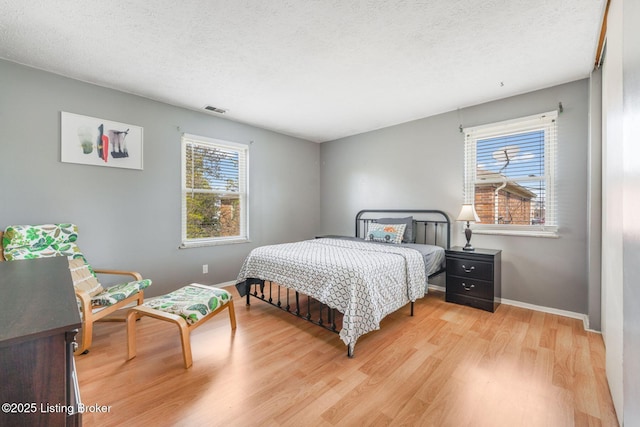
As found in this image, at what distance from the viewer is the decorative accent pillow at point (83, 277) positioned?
93.5 inches

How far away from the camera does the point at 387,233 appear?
3887 millimetres

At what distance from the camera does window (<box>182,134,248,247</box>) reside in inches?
144

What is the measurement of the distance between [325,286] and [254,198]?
250 centimetres

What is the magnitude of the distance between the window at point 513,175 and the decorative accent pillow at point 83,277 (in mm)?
4320

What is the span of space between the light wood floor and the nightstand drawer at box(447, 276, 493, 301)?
0.38 meters

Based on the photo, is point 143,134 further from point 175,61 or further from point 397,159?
point 397,159

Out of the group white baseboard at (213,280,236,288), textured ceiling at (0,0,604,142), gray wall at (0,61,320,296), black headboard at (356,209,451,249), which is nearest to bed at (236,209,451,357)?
black headboard at (356,209,451,249)

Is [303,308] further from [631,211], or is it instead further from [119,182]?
[631,211]

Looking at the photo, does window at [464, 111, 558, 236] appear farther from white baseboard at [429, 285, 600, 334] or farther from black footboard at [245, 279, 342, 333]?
black footboard at [245, 279, 342, 333]

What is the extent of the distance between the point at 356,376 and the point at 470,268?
204 centimetres

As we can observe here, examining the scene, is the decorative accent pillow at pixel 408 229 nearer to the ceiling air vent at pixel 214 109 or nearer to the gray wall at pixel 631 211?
the gray wall at pixel 631 211

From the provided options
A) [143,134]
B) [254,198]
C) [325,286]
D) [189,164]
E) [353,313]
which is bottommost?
[353,313]

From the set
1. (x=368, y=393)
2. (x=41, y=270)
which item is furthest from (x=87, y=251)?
(x=368, y=393)

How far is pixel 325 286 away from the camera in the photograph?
92.0 inches
